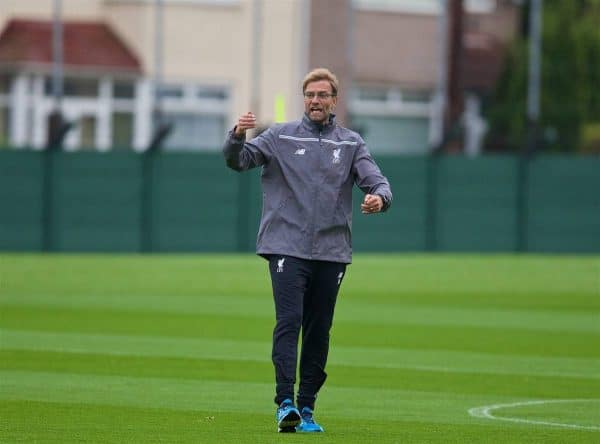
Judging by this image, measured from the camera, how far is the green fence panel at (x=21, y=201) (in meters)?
31.3

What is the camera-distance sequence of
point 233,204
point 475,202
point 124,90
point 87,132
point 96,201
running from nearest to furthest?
point 96,201
point 233,204
point 475,202
point 87,132
point 124,90

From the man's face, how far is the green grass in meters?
1.84

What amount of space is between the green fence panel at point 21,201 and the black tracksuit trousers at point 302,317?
73.2 ft

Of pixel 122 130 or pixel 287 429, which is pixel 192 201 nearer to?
pixel 122 130

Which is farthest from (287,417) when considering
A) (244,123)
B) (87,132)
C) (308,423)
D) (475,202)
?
(87,132)

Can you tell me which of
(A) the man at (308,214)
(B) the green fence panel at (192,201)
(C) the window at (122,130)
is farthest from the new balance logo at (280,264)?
(C) the window at (122,130)

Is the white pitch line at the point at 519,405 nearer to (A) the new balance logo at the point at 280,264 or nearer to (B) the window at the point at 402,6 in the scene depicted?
(A) the new balance logo at the point at 280,264

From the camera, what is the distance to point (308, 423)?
31.4 feet

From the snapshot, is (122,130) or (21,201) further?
(122,130)

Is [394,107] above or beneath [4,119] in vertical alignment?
above

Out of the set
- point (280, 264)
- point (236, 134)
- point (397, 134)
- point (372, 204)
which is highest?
point (236, 134)

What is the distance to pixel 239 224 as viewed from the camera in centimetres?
3228

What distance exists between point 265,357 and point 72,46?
Answer: 27.1 meters

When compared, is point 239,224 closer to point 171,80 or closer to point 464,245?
point 464,245
